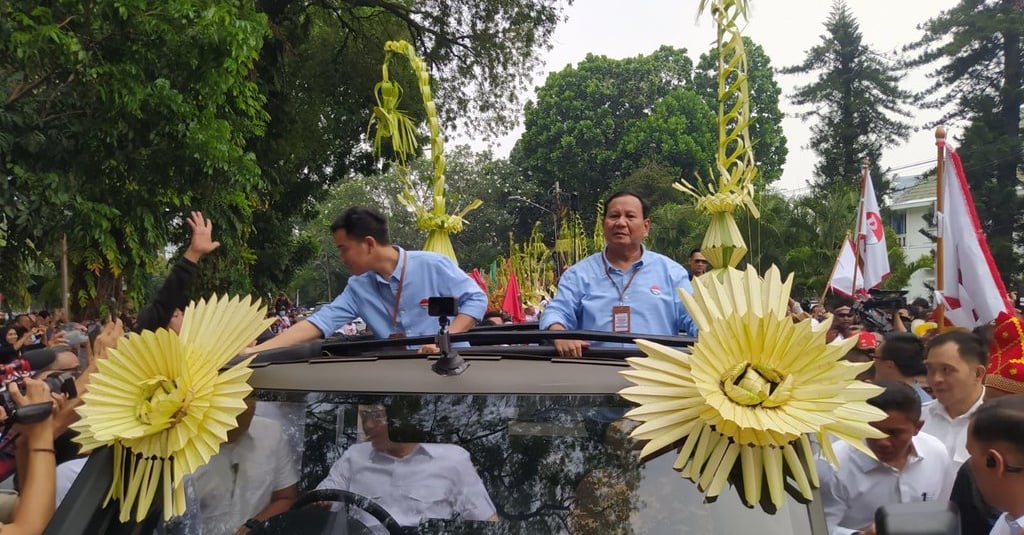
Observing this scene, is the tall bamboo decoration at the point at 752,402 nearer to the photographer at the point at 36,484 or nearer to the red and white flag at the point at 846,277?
the photographer at the point at 36,484

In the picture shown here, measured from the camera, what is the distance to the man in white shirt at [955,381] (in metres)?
4.28

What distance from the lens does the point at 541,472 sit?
7.32 ft

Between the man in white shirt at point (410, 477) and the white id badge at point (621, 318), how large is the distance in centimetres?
193

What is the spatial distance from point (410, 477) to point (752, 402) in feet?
2.75

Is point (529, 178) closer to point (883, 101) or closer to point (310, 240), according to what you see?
point (883, 101)

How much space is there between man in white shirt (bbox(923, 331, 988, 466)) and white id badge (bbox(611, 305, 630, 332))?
147cm

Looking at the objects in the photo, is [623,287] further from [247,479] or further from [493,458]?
[247,479]

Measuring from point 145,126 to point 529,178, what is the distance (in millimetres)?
41968

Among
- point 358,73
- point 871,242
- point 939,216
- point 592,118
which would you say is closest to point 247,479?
point 939,216

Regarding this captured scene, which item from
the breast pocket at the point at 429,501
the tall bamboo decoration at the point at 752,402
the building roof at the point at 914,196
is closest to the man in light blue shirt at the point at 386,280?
the breast pocket at the point at 429,501

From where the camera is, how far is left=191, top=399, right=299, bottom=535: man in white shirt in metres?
2.33

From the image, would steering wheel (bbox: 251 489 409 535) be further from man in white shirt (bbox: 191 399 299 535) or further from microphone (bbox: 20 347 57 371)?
microphone (bbox: 20 347 57 371)

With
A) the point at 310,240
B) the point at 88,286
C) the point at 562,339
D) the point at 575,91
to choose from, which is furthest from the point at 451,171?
the point at 562,339

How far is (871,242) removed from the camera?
11.6 m
